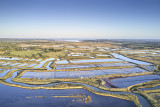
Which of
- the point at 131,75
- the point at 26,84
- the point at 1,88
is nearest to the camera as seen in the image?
the point at 1,88

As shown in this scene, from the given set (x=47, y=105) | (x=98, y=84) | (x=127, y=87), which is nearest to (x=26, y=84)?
(x=47, y=105)

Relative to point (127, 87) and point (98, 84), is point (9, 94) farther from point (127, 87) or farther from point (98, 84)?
point (127, 87)

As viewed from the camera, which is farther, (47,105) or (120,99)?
(120,99)

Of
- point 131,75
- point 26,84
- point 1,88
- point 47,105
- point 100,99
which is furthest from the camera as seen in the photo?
point 131,75

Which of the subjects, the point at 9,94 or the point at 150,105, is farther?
the point at 9,94

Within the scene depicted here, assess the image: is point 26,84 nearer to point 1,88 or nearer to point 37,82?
point 37,82

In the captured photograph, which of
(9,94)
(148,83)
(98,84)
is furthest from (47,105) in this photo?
(148,83)

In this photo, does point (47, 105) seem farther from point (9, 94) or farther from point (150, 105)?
point (150, 105)

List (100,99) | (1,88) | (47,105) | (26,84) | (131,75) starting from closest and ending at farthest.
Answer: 1. (47,105)
2. (100,99)
3. (1,88)
4. (26,84)
5. (131,75)

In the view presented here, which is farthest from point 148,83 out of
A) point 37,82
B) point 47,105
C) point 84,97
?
point 37,82
